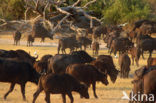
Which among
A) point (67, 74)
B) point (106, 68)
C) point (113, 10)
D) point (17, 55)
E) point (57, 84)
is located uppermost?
point (113, 10)

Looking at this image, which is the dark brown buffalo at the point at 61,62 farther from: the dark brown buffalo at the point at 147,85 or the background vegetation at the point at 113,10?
the background vegetation at the point at 113,10

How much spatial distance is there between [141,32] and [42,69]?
2070 cm

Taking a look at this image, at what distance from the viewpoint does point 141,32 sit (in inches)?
1310

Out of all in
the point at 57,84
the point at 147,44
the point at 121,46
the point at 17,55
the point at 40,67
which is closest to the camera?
the point at 57,84

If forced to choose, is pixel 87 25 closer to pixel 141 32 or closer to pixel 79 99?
pixel 141 32

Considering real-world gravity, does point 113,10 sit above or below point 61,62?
above

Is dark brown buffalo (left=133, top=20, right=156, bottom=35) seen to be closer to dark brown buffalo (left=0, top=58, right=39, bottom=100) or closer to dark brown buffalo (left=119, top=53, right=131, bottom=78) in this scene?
dark brown buffalo (left=119, top=53, right=131, bottom=78)

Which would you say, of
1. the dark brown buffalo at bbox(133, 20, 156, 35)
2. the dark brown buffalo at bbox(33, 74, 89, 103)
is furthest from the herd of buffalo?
the dark brown buffalo at bbox(133, 20, 156, 35)

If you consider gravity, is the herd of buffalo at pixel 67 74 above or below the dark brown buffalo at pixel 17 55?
below

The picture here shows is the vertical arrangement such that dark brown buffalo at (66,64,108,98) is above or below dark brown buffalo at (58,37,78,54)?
below

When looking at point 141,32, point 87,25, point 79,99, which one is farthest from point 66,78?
point 87,25

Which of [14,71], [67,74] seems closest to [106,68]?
[67,74]

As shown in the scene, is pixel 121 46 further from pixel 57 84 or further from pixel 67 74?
pixel 57 84

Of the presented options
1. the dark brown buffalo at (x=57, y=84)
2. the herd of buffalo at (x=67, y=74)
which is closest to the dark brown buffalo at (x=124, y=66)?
the herd of buffalo at (x=67, y=74)
